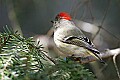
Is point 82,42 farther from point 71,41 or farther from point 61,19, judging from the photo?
point 61,19

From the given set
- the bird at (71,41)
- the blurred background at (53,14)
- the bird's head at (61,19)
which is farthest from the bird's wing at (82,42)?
the blurred background at (53,14)

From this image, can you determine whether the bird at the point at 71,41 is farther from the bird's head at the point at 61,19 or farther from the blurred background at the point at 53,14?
the blurred background at the point at 53,14

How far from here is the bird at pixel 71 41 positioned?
2.28m

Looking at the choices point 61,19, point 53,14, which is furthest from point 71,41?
point 53,14

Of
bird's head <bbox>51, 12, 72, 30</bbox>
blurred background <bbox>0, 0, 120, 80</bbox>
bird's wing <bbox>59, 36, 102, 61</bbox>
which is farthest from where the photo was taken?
blurred background <bbox>0, 0, 120, 80</bbox>

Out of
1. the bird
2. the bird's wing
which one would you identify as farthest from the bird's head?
the bird's wing

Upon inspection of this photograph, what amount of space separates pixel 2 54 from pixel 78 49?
1.37 metres

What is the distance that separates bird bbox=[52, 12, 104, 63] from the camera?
2.28 m

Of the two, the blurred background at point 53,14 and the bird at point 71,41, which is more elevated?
the blurred background at point 53,14

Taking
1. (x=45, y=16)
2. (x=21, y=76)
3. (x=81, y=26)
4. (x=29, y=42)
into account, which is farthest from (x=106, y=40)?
(x=21, y=76)

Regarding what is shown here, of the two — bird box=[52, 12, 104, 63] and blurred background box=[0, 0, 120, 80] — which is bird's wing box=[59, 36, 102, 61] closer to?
bird box=[52, 12, 104, 63]

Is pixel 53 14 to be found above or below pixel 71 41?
above

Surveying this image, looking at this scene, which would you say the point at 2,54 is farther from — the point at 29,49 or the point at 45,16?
the point at 45,16

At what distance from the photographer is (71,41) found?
2451 millimetres
